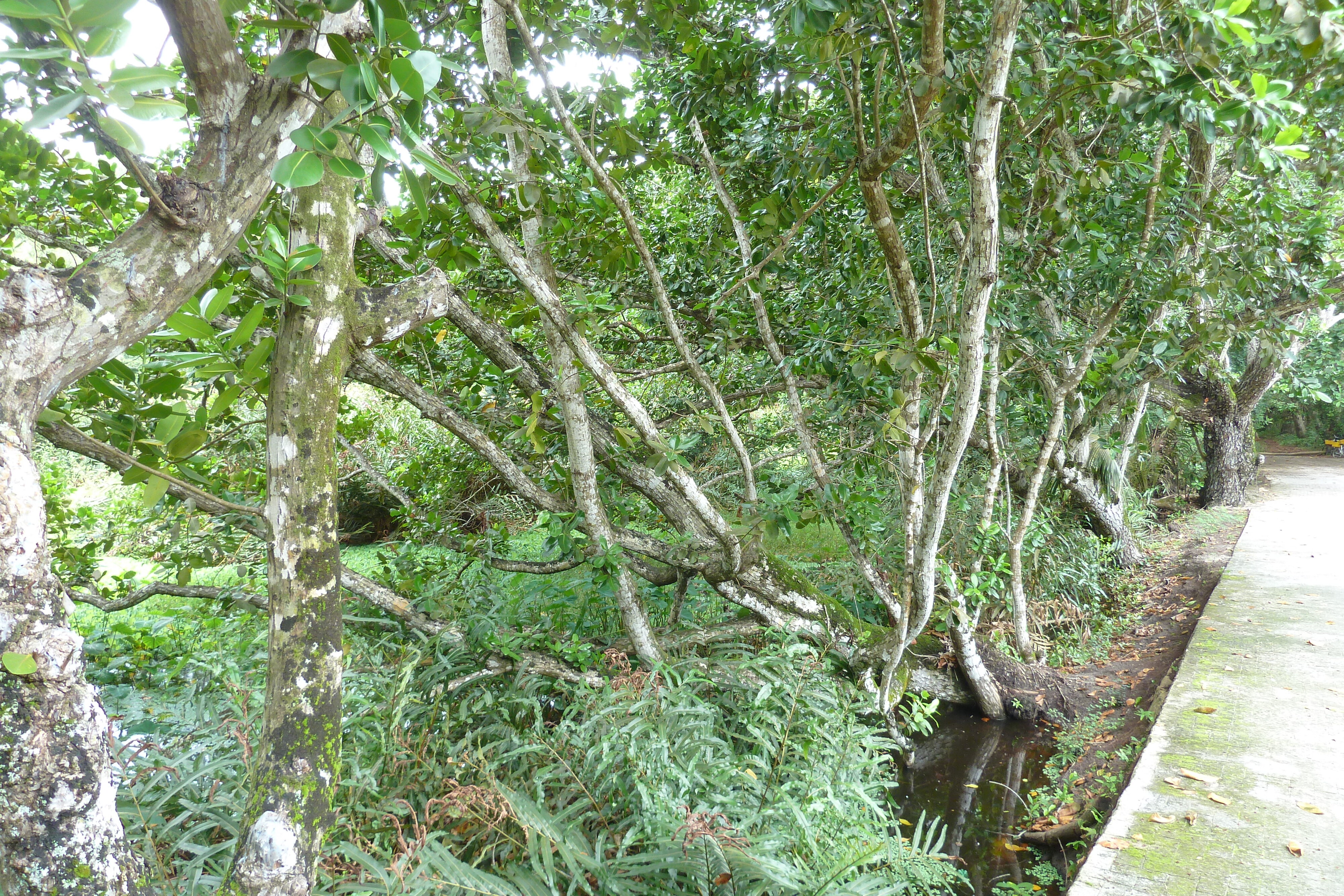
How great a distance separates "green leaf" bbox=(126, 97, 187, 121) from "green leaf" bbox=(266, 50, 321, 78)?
0.58ft

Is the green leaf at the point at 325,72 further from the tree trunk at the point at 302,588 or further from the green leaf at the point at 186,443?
the green leaf at the point at 186,443

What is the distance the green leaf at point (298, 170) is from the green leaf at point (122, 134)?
16 centimetres

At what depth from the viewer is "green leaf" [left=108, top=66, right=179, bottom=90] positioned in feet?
2.97

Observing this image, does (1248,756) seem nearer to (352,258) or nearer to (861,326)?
(861,326)

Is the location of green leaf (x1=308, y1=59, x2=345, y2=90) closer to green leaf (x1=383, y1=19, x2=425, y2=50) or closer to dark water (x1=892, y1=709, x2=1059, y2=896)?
green leaf (x1=383, y1=19, x2=425, y2=50)

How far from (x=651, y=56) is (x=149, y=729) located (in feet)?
12.8

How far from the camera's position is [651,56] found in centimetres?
388

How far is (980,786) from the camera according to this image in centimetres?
402

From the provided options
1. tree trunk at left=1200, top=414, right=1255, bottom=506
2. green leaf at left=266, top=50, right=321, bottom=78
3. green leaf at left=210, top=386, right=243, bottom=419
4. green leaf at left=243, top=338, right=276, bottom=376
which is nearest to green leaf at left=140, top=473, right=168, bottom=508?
green leaf at left=210, top=386, right=243, bottom=419

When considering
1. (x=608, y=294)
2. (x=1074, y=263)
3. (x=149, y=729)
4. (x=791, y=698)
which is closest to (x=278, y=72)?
(x=608, y=294)

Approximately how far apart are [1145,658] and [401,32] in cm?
589

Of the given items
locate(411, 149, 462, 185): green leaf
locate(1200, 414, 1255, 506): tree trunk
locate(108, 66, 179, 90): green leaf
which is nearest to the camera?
locate(108, 66, 179, 90): green leaf

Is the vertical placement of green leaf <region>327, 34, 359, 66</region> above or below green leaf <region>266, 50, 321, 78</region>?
above

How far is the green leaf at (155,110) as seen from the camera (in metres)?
0.95
